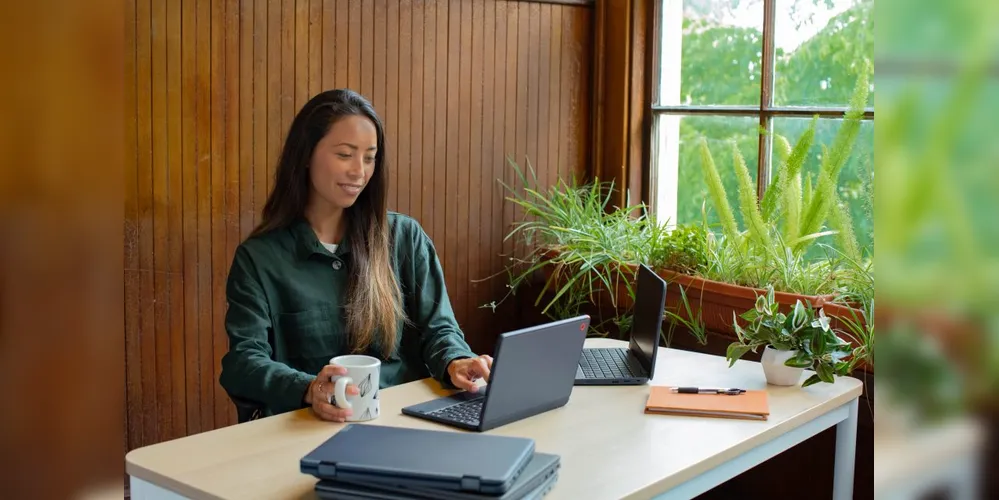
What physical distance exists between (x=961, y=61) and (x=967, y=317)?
0.06m

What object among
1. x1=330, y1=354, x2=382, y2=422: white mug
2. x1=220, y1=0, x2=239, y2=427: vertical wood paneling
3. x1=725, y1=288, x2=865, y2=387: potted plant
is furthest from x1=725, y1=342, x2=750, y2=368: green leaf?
x1=220, y1=0, x2=239, y2=427: vertical wood paneling

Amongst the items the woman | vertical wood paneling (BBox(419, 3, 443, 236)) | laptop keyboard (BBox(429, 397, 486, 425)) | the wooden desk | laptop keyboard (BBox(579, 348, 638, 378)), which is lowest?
the wooden desk

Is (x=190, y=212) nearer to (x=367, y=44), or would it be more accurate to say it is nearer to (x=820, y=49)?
(x=367, y=44)

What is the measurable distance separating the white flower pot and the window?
1.08m

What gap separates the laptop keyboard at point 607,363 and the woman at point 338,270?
0.99 feet

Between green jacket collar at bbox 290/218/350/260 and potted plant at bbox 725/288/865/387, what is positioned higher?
green jacket collar at bbox 290/218/350/260

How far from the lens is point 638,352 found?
7.93ft

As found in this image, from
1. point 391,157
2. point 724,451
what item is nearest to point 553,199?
point 391,157

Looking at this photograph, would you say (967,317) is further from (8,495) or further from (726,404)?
(726,404)

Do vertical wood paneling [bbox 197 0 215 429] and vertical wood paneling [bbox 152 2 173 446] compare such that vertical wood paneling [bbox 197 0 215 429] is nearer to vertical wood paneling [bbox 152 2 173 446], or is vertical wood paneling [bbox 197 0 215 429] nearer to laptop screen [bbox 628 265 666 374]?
vertical wood paneling [bbox 152 2 173 446]

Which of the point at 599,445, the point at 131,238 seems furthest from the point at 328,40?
the point at 599,445

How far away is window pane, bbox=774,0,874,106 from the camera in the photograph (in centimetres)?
338

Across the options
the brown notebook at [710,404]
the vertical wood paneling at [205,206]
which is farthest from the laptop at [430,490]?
the vertical wood paneling at [205,206]

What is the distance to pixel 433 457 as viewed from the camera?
4.76 feet
